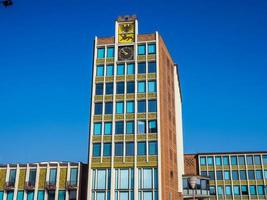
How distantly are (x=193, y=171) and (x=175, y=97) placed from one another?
3002 cm

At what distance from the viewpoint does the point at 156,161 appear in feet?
217

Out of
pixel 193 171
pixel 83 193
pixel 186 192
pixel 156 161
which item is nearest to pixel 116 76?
pixel 156 161

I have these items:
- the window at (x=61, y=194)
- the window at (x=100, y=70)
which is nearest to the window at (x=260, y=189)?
the window at (x=61, y=194)

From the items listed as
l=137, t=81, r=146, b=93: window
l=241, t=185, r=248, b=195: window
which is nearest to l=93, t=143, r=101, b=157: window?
l=137, t=81, r=146, b=93: window

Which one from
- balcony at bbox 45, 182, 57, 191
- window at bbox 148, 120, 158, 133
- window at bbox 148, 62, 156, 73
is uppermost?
window at bbox 148, 62, 156, 73

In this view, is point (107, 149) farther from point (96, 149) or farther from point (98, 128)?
point (98, 128)

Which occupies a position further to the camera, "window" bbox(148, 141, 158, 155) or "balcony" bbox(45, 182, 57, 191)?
"balcony" bbox(45, 182, 57, 191)

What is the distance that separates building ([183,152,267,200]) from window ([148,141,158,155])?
136ft

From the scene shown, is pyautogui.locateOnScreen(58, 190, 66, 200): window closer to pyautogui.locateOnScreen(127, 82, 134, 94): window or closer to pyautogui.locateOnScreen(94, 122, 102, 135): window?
pyautogui.locateOnScreen(94, 122, 102, 135): window

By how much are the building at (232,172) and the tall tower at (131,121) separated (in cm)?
3045

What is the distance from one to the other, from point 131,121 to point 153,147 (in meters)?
6.27

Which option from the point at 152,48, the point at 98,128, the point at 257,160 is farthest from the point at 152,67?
the point at 257,160

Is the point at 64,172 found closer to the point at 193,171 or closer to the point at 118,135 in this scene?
the point at 118,135

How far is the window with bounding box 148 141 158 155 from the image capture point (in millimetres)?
66812
